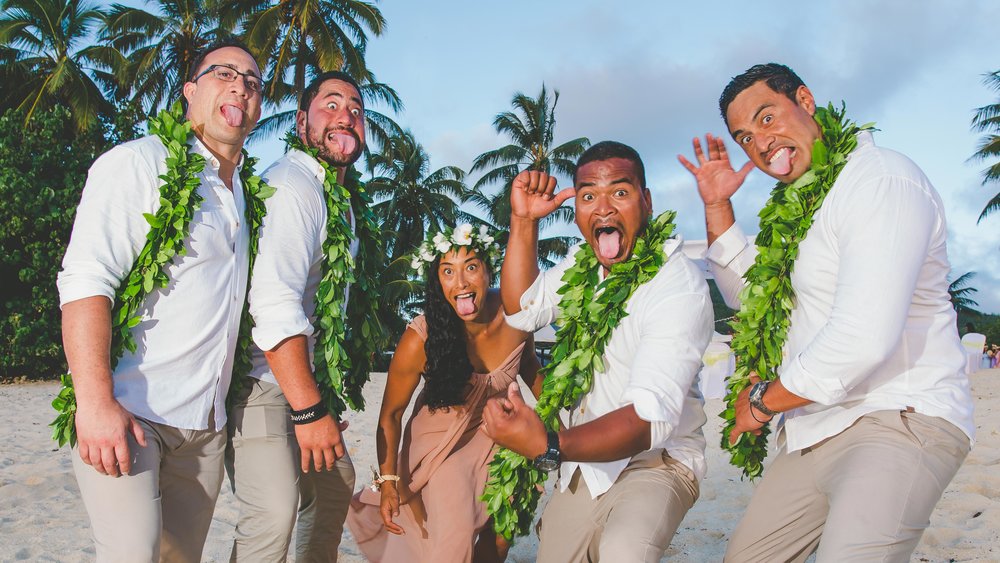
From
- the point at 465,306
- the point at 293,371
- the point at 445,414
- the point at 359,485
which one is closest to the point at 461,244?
the point at 465,306

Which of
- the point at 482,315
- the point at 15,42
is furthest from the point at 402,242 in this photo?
the point at 482,315

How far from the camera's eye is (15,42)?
24.2m

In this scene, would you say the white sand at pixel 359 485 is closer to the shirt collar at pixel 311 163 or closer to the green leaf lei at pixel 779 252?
the green leaf lei at pixel 779 252

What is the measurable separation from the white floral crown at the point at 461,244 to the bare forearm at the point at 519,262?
25.7 inches

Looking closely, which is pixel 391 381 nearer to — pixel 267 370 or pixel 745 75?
pixel 267 370

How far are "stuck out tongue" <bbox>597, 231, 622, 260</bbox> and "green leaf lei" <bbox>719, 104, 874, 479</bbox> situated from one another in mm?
598

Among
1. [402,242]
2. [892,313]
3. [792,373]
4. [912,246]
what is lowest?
[792,373]

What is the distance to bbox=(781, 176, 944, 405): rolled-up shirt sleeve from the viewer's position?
2.62m

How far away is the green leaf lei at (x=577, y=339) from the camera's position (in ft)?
11.7

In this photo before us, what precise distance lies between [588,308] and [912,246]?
4.74 feet

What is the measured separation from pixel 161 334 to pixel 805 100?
2.90m

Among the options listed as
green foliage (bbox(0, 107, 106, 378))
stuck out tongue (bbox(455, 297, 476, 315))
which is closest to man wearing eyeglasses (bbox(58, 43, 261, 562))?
stuck out tongue (bbox(455, 297, 476, 315))

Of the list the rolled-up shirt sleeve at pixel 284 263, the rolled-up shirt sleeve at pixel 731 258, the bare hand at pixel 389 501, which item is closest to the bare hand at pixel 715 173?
the rolled-up shirt sleeve at pixel 731 258

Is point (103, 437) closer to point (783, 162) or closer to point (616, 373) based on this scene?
point (616, 373)
